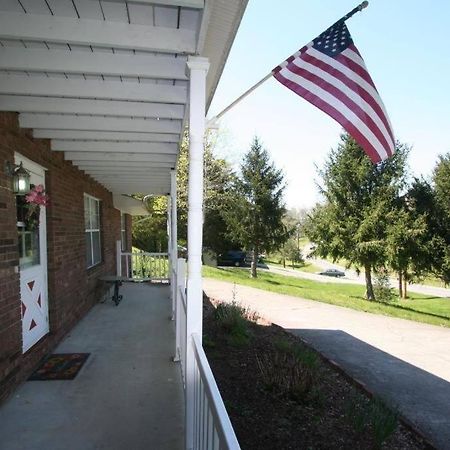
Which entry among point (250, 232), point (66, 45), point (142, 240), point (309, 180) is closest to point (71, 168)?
point (66, 45)

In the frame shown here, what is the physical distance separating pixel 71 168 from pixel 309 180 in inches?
547

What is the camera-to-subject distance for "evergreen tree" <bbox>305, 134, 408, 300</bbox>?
17297 millimetres

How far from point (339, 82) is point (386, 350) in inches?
236

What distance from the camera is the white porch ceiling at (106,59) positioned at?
247cm

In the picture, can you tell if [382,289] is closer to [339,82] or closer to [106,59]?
[339,82]

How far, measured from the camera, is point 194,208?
9.64 ft

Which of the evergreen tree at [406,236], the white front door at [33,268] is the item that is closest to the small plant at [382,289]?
the evergreen tree at [406,236]

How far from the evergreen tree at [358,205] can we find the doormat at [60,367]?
1440 centimetres

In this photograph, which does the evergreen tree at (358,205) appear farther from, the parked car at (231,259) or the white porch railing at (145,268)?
the parked car at (231,259)

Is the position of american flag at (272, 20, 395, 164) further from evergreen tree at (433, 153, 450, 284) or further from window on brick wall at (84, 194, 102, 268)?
evergreen tree at (433, 153, 450, 284)

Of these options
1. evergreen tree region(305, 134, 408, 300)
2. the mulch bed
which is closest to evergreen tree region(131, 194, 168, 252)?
evergreen tree region(305, 134, 408, 300)

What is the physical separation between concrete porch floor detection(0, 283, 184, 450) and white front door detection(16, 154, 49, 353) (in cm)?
62

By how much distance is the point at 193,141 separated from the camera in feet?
9.53

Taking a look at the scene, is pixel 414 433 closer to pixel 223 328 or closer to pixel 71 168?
pixel 223 328
